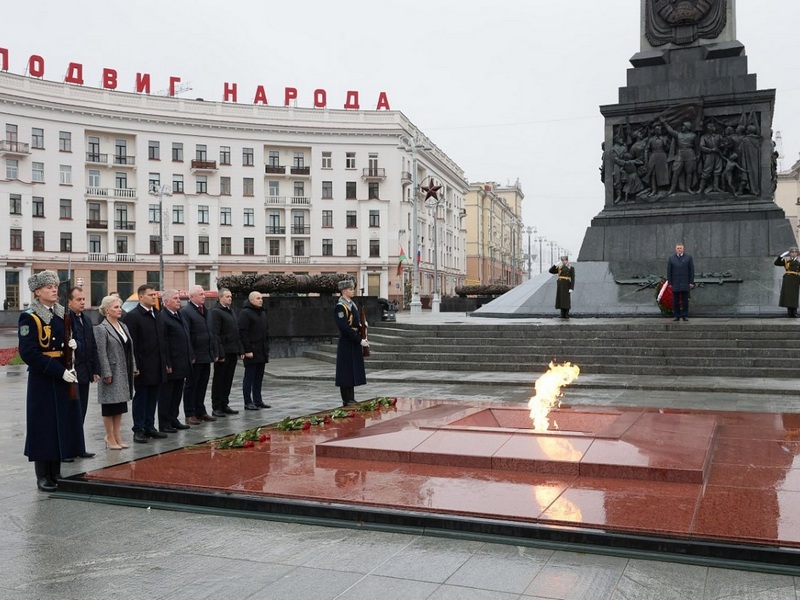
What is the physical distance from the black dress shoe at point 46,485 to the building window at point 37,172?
58.3m

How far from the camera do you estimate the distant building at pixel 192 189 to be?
190 ft

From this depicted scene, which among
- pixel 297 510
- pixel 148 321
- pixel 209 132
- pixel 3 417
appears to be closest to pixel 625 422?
pixel 297 510

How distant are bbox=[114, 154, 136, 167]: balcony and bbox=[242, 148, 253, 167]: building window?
9.09 meters

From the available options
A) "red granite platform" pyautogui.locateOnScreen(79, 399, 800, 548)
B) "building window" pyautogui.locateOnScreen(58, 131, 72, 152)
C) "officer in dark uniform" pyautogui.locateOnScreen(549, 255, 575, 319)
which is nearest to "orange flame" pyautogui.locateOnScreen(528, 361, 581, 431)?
"red granite platform" pyautogui.locateOnScreen(79, 399, 800, 548)

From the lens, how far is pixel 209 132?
65750 mm

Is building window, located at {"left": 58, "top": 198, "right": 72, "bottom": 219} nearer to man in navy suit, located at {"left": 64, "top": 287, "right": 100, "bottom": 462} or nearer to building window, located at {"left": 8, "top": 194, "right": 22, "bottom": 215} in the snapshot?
building window, located at {"left": 8, "top": 194, "right": 22, "bottom": 215}

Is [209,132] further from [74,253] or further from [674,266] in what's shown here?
[674,266]

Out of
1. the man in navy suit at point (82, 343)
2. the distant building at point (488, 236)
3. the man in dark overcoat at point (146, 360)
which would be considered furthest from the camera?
the distant building at point (488, 236)

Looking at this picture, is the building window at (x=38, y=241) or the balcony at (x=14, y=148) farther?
the building window at (x=38, y=241)

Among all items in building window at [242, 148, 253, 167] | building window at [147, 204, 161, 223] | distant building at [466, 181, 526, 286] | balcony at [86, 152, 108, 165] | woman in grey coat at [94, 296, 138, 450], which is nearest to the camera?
woman in grey coat at [94, 296, 138, 450]

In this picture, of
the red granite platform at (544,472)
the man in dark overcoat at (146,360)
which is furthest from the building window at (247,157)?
the red granite platform at (544,472)

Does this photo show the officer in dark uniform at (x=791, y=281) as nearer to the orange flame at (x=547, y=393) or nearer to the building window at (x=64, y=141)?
the orange flame at (x=547, y=393)

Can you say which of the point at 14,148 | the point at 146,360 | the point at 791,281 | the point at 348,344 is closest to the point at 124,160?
the point at 14,148

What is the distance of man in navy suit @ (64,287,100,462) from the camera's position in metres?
7.48
